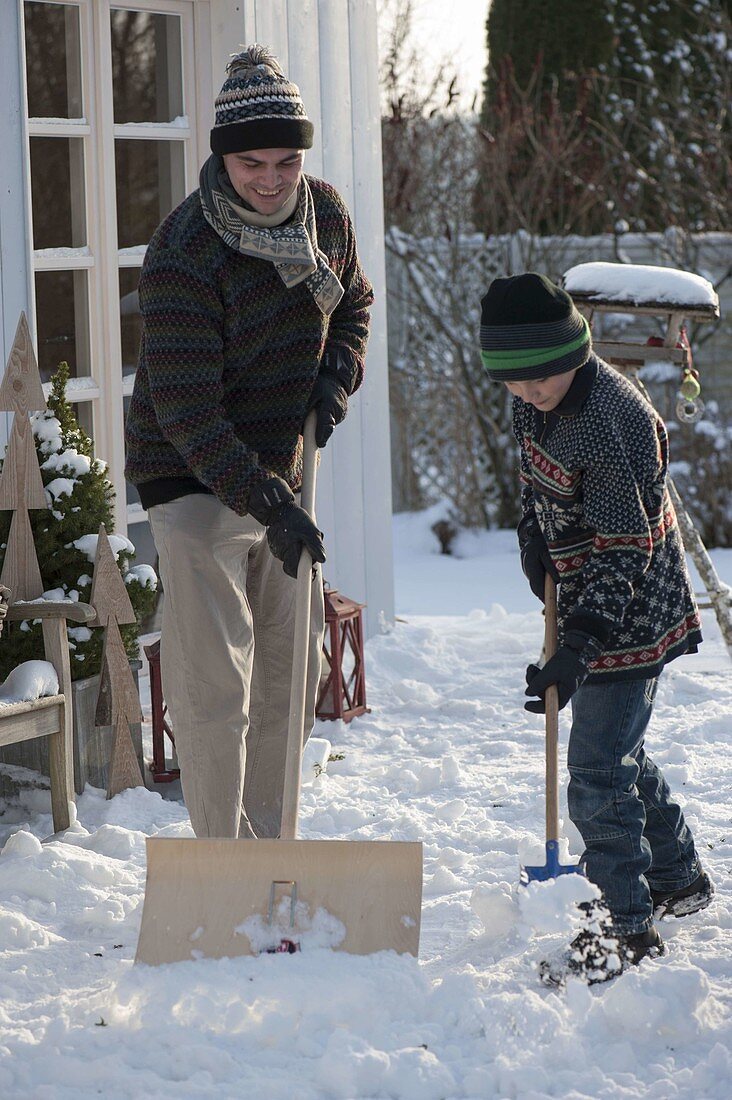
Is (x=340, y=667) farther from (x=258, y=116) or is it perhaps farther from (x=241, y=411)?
(x=258, y=116)

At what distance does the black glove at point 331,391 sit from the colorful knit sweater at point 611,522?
480 mm

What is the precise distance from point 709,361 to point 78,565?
21.6 feet

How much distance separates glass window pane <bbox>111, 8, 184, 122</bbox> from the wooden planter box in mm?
2253

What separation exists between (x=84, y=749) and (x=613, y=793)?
6.33 ft

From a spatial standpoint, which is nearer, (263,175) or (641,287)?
(263,175)

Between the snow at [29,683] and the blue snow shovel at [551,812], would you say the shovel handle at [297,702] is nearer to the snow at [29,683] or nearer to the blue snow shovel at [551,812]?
the blue snow shovel at [551,812]

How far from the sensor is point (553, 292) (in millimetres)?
2836

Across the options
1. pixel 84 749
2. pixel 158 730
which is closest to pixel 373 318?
pixel 158 730

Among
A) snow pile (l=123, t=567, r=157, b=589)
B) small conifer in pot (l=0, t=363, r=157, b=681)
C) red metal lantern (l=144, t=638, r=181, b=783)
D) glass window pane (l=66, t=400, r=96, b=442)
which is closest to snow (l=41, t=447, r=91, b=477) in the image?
small conifer in pot (l=0, t=363, r=157, b=681)

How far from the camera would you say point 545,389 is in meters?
2.84

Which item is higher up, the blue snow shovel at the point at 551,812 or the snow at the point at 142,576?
the snow at the point at 142,576

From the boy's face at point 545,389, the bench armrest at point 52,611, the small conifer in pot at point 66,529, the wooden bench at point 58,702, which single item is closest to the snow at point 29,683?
the wooden bench at point 58,702

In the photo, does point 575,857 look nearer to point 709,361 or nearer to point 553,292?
point 553,292

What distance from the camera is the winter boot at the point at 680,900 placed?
10.7ft
